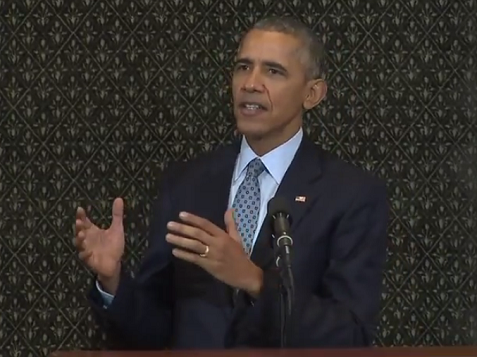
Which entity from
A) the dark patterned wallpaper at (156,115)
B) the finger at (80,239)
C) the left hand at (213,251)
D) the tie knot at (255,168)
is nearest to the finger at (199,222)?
the left hand at (213,251)

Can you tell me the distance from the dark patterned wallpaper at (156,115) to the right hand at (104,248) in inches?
34.6

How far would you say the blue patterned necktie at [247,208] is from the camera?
1.88 metres

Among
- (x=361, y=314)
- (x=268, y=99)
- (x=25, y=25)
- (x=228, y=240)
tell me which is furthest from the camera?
(x=25, y=25)

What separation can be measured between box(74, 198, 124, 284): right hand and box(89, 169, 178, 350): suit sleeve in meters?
0.04

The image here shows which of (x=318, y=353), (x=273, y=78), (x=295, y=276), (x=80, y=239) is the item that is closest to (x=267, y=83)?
(x=273, y=78)

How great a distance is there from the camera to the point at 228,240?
Result: 1.60m

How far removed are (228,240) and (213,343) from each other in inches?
12.6

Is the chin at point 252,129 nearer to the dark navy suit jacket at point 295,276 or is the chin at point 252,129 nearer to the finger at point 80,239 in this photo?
the dark navy suit jacket at point 295,276

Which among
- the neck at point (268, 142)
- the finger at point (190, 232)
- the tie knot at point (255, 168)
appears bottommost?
the finger at point (190, 232)

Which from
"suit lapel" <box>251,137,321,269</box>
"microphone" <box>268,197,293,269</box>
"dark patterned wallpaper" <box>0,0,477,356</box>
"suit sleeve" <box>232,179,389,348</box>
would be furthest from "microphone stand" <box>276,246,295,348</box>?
"dark patterned wallpaper" <box>0,0,477,356</box>

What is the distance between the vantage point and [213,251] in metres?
1.59

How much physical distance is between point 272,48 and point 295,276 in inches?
19.6

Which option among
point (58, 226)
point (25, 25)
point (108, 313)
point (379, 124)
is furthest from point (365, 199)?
point (25, 25)

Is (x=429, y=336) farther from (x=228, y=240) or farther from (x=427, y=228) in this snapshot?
(x=228, y=240)
